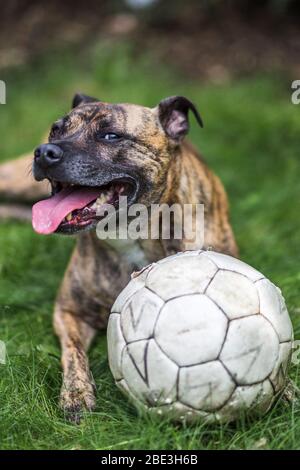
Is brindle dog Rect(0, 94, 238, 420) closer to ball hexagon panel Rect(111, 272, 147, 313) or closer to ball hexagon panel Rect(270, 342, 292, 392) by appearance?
ball hexagon panel Rect(111, 272, 147, 313)

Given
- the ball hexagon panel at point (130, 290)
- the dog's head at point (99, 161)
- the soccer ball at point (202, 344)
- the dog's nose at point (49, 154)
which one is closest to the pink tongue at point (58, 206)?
the dog's head at point (99, 161)

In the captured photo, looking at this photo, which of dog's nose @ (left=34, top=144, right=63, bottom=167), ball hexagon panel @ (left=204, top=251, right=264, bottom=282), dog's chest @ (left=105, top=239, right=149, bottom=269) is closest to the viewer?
ball hexagon panel @ (left=204, top=251, right=264, bottom=282)

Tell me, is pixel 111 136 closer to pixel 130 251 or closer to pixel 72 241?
pixel 130 251

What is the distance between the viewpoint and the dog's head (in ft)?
11.1

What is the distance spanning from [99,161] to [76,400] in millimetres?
1183

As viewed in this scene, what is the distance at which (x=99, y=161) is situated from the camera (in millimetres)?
3455

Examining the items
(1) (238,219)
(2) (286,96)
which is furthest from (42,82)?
(1) (238,219)

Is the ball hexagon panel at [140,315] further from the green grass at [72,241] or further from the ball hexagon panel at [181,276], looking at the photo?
the green grass at [72,241]

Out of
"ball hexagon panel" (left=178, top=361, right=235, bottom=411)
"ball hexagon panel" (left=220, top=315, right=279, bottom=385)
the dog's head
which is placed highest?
the dog's head

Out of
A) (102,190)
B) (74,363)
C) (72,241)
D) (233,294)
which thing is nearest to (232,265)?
(233,294)

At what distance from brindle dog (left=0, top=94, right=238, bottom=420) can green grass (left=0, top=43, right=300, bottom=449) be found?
0.13 m

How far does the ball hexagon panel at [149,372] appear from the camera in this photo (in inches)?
105

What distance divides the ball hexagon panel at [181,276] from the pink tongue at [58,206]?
0.70m

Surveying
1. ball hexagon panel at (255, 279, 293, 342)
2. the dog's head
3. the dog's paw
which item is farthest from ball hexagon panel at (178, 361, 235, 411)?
the dog's head
